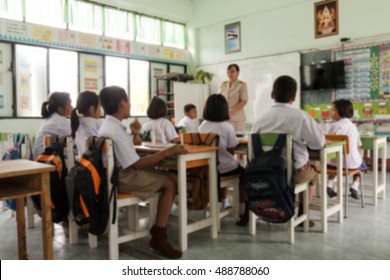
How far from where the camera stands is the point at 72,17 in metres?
6.51

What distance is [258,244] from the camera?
96.1 inches

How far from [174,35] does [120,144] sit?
679 cm

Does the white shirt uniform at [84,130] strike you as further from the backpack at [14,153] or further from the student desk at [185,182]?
the backpack at [14,153]

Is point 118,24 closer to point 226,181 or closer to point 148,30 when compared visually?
point 148,30

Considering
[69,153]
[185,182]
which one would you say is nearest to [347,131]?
[185,182]

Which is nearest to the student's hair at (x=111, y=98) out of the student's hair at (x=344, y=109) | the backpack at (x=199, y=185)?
the backpack at (x=199, y=185)

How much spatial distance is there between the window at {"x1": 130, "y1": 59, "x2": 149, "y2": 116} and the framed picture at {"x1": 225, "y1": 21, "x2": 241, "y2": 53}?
1.85 m

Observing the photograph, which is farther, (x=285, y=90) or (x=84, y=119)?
(x=84, y=119)

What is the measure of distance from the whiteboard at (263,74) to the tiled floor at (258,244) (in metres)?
4.27

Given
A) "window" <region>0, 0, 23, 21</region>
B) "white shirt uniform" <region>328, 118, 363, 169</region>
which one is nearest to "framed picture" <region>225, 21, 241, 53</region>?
"window" <region>0, 0, 23, 21</region>

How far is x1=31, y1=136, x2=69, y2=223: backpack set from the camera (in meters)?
2.42

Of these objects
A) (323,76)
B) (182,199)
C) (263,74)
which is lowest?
(182,199)

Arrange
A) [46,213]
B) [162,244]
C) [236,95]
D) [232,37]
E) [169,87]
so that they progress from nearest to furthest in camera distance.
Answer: [46,213], [162,244], [236,95], [232,37], [169,87]

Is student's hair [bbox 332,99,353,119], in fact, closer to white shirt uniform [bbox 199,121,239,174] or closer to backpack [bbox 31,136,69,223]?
white shirt uniform [bbox 199,121,239,174]
